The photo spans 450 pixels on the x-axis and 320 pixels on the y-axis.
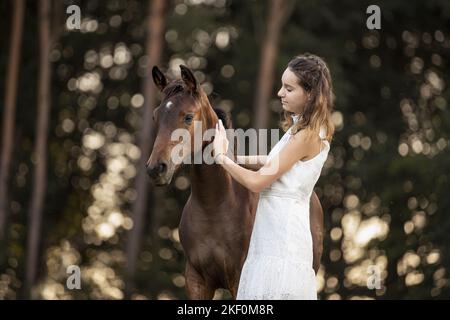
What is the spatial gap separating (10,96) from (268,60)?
6.77 m

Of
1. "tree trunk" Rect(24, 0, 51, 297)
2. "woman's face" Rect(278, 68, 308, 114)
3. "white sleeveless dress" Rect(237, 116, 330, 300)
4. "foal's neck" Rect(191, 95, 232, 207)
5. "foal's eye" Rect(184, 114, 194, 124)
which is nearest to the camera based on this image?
"white sleeveless dress" Rect(237, 116, 330, 300)

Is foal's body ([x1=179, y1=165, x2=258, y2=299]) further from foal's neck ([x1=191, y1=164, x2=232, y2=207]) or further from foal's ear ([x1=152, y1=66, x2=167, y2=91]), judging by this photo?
foal's ear ([x1=152, y1=66, x2=167, y2=91])

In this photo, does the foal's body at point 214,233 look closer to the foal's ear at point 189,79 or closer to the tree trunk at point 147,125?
the foal's ear at point 189,79

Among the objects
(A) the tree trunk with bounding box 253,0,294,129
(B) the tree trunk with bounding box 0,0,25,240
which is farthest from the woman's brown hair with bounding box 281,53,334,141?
(B) the tree trunk with bounding box 0,0,25,240

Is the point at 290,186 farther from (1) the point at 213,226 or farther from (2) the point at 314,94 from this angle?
(1) the point at 213,226

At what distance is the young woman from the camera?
5.55 meters

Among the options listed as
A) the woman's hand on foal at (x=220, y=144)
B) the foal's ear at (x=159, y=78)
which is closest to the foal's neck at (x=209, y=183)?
the foal's ear at (x=159, y=78)

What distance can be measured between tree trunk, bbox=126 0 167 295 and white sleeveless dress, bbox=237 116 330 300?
603 inches

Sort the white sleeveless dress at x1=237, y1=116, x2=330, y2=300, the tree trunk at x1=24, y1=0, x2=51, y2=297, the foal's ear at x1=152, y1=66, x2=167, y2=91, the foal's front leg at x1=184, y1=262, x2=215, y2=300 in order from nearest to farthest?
the white sleeveless dress at x1=237, y1=116, x2=330, y2=300 → the foal's ear at x1=152, y1=66, x2=167, y2=91 → the foal's front leg at x1=184, y1=262, x2=215, y2=300 → the tree trunk at x1=24, y1=0, x2=51, y2=297

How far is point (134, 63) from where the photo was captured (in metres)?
27.5

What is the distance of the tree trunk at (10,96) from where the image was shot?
23609mm

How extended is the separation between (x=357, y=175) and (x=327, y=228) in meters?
1.74

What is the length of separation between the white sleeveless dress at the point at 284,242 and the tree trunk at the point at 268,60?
1583 centimetres

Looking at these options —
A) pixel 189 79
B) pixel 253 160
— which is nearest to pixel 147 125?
pixel 189 79
